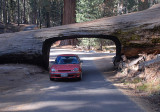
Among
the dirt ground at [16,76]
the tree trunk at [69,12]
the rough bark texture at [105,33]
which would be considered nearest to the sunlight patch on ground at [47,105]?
the dirt ground at [16,76]

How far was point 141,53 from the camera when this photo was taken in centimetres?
1420

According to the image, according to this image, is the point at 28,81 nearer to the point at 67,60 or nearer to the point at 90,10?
the point at 67,60

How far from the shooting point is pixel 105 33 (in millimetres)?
14414

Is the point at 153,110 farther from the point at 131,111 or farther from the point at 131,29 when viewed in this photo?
the point at 131,29

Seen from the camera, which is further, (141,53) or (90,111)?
(141,53)

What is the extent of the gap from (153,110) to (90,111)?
6.13 feet

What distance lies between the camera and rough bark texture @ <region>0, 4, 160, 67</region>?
13656 mm

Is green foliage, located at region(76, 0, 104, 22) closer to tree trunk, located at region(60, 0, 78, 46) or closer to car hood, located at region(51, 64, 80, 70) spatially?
tree trunk, located at region(60, 0, 78, 46)

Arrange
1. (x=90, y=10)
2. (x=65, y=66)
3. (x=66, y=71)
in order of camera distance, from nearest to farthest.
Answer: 1. (x=66, y=71)
2. (x=65, y=66)
3. (x=90, y=10)

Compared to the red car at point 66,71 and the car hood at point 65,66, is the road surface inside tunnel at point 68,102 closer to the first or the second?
the red car at point 66,71

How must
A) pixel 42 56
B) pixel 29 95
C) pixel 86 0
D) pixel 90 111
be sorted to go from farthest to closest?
pixel 86 0
pixel 42 56
pixel 29 95
pixel 90 111

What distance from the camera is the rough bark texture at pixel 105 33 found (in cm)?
1366

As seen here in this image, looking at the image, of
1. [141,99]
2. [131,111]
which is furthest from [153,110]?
[141,99]

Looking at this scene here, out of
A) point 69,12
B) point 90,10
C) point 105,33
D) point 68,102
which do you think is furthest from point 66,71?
point 69,12
